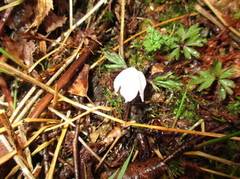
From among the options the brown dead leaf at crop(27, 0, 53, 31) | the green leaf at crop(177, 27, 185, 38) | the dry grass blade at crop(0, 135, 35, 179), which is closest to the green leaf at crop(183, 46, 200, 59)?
the green leaf at crop(177, 27, 185, 38)

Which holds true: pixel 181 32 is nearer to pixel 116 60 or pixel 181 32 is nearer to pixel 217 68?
pixel 217 68

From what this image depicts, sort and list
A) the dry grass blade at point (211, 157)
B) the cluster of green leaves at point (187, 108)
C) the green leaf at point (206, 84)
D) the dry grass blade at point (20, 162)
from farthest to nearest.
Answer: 1. the cluster of green leaves at point (187, 108)
2. the green leaf at point (206, 84)
3. the dry grass blade at point (211, 157)
4. the dry grass blade at point (20, 162)

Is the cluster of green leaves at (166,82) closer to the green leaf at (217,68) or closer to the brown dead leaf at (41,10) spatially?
the green leaf at (217,68)

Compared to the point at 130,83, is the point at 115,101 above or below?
below

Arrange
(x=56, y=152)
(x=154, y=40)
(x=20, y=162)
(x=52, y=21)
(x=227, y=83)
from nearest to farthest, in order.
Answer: (x=20, y=162), (x=56, y=152), (x=227, y=83), (x=154, y=40), (x=52, y=21)

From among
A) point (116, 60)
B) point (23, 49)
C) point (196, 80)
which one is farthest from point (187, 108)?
point (23, 49)

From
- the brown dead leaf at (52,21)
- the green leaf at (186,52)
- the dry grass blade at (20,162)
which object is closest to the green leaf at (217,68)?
the green leaf at (186,52)
